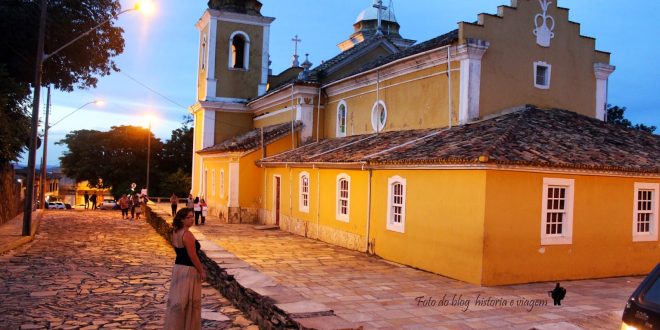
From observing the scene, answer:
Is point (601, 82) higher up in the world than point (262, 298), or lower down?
higher up

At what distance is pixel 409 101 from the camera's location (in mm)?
19094

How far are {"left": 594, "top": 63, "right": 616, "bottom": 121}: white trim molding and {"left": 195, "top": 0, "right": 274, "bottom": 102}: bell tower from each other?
759 inches

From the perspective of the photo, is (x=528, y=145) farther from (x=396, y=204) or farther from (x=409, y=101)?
(x=409, y=101)

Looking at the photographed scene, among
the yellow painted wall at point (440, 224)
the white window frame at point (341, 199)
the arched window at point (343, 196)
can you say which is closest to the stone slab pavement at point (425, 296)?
the yellow painted wall at point (440, 224)

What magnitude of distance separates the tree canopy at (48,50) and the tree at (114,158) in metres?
30.2

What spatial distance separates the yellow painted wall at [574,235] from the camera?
39.4 ft

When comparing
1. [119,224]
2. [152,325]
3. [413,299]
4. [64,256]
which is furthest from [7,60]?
[413,299]

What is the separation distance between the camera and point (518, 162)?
469 inches

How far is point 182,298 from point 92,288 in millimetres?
4881

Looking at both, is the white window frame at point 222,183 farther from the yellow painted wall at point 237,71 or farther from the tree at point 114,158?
the tree at point 114,158

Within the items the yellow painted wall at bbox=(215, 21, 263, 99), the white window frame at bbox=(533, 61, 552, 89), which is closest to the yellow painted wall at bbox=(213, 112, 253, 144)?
the yellow painted wall at bbox=(215, 21, 263, 99)

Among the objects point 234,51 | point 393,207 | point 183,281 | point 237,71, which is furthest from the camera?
point 234,51

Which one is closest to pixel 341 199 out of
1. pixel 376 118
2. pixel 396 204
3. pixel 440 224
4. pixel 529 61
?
pixel 396 204

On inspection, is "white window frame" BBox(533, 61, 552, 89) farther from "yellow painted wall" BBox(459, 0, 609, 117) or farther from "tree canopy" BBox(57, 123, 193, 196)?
"tree canopy" BBox(57, 123, 193, 196)
